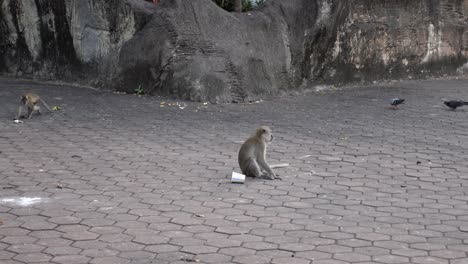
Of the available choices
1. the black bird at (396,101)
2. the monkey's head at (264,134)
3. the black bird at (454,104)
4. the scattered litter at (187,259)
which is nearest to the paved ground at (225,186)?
the scattered litter at (187,259)

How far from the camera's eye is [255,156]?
27.6ft

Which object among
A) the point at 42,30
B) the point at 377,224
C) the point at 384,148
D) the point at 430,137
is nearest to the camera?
the point at 377,224

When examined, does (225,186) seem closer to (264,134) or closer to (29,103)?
(264,134)

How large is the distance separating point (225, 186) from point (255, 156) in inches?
22.4

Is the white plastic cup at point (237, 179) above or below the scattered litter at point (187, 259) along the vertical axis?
above

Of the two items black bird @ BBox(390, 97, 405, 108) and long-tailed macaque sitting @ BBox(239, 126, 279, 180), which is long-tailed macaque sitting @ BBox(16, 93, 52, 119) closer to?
long-tailed macaque sitting @ BBox(239, 126, 279, 180)

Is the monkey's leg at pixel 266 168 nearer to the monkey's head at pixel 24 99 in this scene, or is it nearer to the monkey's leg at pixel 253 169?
the monkey's leg at pixel 253 169

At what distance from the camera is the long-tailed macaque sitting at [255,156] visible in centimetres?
835

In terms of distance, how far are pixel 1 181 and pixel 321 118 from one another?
5861 mm

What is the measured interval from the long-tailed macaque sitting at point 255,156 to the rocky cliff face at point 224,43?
4.99 meters

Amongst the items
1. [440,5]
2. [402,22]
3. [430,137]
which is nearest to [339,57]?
[402,22]

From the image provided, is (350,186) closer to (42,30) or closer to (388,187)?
(388,187)

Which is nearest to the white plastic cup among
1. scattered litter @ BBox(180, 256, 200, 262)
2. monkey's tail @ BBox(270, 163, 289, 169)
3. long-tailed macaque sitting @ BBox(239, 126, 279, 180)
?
long-tailed macaque sitting @ BBox(239, 126, 279, 180)

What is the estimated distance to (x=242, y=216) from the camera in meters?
6.97
